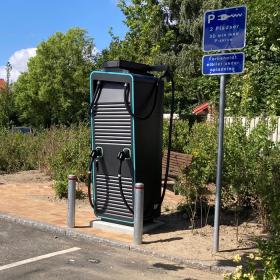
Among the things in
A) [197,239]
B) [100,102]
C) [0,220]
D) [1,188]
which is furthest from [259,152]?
[1,188]

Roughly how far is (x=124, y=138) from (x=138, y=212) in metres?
1.21

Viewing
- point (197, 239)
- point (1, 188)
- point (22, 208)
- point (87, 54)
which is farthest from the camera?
point (87, 54)

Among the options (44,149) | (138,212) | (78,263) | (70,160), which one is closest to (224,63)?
(138,212)

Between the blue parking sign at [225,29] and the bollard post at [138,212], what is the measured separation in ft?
7.01

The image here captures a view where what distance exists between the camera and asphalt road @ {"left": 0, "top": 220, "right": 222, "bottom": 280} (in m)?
5.49

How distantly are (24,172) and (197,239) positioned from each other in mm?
8281

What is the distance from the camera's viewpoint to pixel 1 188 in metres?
11.5

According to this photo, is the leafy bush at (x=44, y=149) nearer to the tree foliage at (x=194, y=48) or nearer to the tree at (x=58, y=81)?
the tree foliage at (x=194, y=48)

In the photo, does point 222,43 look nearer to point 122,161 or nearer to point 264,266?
point 122,161

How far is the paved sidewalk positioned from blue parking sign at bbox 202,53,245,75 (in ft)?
7.92

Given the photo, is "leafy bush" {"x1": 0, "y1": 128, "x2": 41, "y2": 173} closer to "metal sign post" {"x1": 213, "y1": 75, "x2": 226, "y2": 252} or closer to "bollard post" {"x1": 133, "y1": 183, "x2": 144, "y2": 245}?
"bollard post" {"x1": 133, "y1": 183, "x2": 144, "y2": 245}

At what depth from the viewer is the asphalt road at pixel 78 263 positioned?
5.49m

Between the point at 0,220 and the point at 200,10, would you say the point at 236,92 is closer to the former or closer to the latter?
the point at 0,220

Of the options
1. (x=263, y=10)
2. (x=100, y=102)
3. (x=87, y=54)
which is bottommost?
(x=100, y=102)
